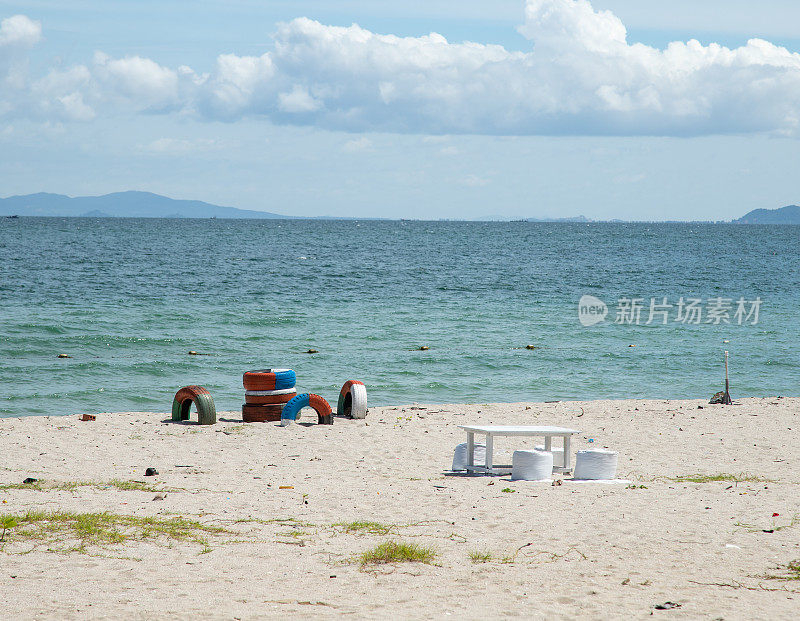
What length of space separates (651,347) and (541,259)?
53.4 meters

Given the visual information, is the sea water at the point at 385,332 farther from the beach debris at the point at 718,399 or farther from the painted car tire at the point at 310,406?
the painted car tire at the point at 310,406

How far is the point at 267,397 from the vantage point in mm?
16375

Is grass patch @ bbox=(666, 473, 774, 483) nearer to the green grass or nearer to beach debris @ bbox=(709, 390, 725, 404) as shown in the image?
the green grass

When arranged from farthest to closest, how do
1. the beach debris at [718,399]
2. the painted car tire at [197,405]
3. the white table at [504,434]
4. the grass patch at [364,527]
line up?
the beach debris at [718,399]
the painted car tire at [197,405]
the white table at [504,434]
the grass patch at [364,527]

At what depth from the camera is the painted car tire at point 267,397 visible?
Answer: 53.5 feet

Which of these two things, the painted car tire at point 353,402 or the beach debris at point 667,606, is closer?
the beach debris at point 667,606

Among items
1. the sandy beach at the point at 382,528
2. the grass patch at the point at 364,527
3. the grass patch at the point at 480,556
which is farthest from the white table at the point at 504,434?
the grass patch at the point at 480,556

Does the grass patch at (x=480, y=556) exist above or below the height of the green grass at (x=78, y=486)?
above

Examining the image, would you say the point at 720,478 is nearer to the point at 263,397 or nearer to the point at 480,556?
the point at 480,556

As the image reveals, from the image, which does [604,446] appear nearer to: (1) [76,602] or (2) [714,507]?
(2) [714,507]

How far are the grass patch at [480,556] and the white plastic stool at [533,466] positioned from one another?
3.63 metres

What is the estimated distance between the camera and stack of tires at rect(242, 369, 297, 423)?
1631cm

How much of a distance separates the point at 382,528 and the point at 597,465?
13.1 feet

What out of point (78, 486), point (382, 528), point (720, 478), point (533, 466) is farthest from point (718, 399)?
point (78, 486)
